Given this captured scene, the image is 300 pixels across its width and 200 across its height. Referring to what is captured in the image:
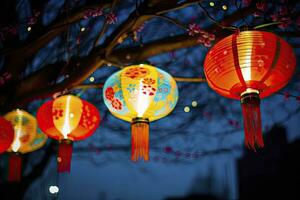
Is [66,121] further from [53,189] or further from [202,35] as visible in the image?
[53,189]

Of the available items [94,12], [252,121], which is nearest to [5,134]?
[94,12]

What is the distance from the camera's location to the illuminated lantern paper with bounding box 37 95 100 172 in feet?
12.0

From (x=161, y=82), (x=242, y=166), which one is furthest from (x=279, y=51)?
(x=242, y=166)

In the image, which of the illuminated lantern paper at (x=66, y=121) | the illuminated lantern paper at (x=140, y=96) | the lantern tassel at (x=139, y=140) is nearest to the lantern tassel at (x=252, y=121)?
the illuminated lantern paper at (x=140, y=96)

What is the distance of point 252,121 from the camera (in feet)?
9.12

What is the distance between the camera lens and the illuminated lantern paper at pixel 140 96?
10.8 feet

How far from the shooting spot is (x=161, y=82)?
3.37m

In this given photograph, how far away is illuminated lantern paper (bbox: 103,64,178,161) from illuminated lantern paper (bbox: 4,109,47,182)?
3.91 feet

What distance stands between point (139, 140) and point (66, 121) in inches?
28.6

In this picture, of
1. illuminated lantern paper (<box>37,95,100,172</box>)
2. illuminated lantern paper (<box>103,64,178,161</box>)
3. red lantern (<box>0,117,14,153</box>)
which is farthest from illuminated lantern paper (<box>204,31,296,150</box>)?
red lantern (<box>0,117,14,153</box>)

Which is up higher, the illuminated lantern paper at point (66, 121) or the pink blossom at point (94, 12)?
the pink blossom at point (94, 12)

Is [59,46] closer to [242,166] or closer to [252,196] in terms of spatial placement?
[252,196]

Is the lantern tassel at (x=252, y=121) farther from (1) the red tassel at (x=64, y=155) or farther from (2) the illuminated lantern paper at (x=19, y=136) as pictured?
(2) the illuminated lantern paper at (x=19, y=136)

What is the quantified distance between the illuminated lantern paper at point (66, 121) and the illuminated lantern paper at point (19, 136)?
18.1 inches
